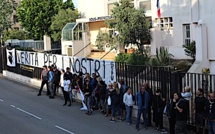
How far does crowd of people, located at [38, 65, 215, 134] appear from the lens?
11.9m

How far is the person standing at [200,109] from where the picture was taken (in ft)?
38.3

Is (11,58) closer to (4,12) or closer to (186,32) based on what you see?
(186,32)

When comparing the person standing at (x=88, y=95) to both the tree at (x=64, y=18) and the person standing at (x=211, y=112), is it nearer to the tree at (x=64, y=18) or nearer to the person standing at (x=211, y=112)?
the person standing at (x=211, y=112)

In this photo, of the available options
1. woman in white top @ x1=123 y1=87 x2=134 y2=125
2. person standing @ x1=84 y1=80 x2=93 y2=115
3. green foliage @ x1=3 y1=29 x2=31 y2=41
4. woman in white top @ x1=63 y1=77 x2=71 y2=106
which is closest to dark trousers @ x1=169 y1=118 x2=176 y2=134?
woman in white top @ x1=123 y1=87 x2=134 y2=125

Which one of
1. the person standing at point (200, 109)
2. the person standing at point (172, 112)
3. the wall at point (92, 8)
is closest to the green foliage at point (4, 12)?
the wall at point (92, 8)

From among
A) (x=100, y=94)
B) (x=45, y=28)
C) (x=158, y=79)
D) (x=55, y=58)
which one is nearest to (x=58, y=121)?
(x=100, y=94)

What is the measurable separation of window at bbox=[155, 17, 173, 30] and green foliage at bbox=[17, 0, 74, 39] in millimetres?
21444

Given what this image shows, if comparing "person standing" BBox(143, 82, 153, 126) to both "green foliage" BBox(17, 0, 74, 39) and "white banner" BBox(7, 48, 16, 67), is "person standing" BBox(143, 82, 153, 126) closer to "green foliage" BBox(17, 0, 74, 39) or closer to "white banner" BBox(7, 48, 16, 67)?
"white banner" BBox(7, 48, 16, 67)

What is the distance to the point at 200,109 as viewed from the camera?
11.8 meters

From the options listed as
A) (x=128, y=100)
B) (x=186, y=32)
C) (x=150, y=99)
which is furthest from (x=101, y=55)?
(x=150, y=99)

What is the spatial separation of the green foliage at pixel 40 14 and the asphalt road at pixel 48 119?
91.9 feet

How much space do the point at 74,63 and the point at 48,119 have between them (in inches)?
A: 224

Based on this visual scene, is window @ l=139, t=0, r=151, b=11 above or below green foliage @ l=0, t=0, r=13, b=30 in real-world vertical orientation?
below

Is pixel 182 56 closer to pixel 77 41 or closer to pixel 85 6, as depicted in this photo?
pixel 77 41
